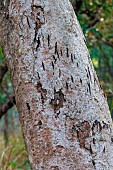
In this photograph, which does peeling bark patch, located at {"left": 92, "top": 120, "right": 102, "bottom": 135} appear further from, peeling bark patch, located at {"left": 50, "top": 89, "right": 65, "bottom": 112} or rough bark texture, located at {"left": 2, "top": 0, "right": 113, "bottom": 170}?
peeling bark patch, located at {"left": 50, "top": 89, "right": 65, "bottom": 112}

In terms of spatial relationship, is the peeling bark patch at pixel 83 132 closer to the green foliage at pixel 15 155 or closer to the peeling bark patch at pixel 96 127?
the peeling bark patch at pixel 96 127

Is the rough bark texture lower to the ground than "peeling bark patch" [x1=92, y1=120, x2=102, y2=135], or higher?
higher

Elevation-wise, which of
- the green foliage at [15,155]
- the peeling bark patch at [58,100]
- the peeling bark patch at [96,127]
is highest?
the peeling bark patch at [58,100]

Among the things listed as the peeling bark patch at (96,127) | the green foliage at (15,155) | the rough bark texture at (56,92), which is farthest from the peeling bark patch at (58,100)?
the green foliage at (15,155)

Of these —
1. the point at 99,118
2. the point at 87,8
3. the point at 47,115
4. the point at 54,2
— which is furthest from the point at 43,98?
the point at 87,8

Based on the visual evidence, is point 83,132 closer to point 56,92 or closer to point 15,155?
point 56,92

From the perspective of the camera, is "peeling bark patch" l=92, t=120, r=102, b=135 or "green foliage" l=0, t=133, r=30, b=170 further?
"green foliage" l=0, t=133, r=30, b=170

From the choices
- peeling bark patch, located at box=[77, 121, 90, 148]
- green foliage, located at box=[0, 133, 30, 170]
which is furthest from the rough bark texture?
green foliage, located at box=[0, 133, 30, 170]

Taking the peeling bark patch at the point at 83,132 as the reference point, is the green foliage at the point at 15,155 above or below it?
below

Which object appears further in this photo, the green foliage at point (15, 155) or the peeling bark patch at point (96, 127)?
the green foliage at point (15, 155)
